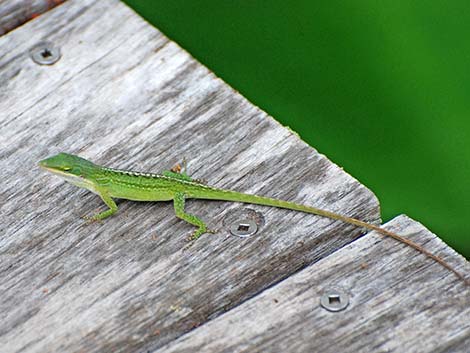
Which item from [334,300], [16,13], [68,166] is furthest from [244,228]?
[16,13]

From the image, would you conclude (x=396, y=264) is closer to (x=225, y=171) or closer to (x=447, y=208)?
(x=225, y=171)

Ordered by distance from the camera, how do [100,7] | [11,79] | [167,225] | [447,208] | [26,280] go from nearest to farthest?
[26,280], [167,225], [11,79], [100,7], [447,208]

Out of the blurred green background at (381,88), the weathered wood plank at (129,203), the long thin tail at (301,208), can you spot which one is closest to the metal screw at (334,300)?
the weathered wood plank at (129,203)

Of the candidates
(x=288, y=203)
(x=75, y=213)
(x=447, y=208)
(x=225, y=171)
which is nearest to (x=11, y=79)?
(x=75, y=213)

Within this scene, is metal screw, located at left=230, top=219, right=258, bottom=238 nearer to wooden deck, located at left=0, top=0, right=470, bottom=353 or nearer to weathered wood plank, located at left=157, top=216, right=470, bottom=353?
wooden deck, located at left=0, top=0, right=470, bottom=353

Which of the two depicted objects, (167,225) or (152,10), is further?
(152,10)

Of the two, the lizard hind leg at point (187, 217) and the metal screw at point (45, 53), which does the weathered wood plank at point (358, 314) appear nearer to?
the lizard hind leg at point (187, 217)

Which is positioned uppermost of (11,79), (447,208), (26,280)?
(11,79)
